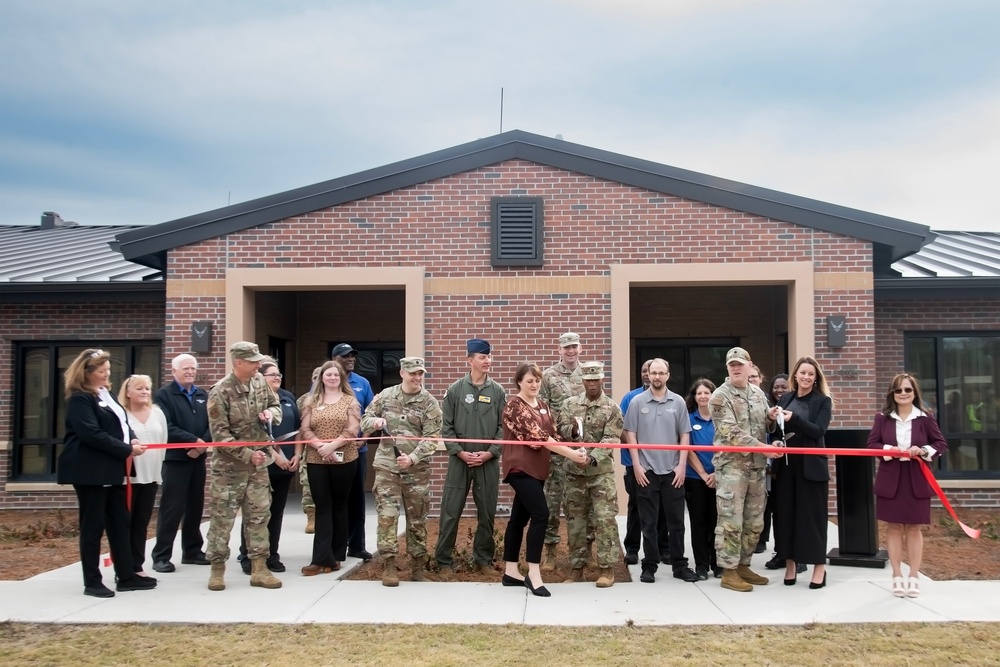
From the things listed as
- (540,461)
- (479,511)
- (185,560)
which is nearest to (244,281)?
(185,560)

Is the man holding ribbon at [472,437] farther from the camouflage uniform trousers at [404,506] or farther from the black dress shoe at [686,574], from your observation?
the black dress shoe at [686,574]

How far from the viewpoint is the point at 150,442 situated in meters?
7.49

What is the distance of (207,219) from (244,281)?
922mm

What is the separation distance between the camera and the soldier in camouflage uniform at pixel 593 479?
7.07 meters

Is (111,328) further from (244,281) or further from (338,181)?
(338,181)

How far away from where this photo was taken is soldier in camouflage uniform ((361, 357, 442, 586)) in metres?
7.16

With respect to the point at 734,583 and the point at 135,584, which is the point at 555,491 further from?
the point at 135,584

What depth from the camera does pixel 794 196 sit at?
35.0 ft

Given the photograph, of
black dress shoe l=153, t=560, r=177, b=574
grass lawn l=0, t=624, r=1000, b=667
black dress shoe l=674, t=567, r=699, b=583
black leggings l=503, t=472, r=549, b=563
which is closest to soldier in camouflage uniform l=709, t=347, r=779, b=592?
black dress shoe l=674, t=567, r=699, b=583

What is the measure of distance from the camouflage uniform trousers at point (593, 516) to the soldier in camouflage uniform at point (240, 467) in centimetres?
247

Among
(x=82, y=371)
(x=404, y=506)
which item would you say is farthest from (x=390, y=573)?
(x=82, y=371)

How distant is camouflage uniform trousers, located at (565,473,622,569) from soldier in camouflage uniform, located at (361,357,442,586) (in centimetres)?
123

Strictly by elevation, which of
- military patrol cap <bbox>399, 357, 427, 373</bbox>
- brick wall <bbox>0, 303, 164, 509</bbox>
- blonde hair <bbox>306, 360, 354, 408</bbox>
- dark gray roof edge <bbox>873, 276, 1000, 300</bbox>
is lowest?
blonde hair <bbox>306, 360, 354, 408</bbox>

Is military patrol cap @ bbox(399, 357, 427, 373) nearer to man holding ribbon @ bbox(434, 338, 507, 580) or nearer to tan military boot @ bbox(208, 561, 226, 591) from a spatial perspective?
man holding ribbon @ bbox(434, 338, 507, 580)
